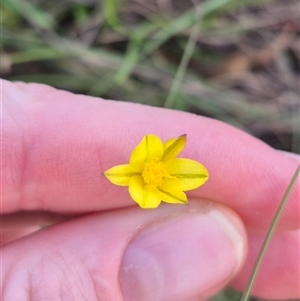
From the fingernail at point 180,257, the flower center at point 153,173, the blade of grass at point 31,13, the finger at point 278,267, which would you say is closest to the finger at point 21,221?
the fingernail at point 180,257

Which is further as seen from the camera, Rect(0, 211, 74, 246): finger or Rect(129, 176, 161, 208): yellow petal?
Rect(0, 211, 74, 246): finger

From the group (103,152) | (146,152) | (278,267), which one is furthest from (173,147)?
(278,267)

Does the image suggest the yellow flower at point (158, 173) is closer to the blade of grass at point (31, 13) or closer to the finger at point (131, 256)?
the finger at point (131, 256)

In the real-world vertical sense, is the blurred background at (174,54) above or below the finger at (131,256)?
above

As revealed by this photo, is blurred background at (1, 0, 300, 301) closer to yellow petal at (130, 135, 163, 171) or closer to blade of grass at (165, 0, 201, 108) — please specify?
blade of grass at (165, 0, 201, 108)

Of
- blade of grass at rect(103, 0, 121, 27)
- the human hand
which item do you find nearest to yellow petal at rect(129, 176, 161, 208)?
the human hand

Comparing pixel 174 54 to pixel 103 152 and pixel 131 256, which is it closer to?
pixel 103 152

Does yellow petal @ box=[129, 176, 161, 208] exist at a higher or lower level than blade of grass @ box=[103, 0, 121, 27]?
lower
